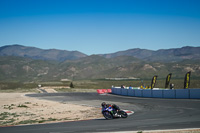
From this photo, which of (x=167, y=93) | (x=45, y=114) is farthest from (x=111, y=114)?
(x=167, y=93)

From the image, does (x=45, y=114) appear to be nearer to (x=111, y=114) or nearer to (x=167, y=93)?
(x=111, y=114)

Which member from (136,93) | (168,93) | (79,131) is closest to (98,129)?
(79,131)

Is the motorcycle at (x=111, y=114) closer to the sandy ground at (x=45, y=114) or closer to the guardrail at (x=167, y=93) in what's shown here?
the sandy ground at (x=45, y=114)

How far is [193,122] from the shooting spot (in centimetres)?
1770

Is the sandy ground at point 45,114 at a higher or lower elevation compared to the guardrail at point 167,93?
lower

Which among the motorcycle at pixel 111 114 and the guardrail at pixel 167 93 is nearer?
the motorcycle at pixel 111 114

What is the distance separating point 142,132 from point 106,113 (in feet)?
23.1

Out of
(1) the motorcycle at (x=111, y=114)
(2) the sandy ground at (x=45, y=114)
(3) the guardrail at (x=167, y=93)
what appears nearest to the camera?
(1) the motorcycle at (x=111, y=114)

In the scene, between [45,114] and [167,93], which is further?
[167,93]

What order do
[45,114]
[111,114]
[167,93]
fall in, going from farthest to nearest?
[167,93] → [45,114] → [111,114]

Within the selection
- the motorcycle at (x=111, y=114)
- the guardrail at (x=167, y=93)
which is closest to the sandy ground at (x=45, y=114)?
the motorcycle at (x=111, y=114)

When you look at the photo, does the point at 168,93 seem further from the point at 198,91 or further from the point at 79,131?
the point at 79,131

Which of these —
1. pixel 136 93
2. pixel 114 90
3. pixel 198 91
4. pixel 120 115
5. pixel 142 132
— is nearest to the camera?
pixel 142 132

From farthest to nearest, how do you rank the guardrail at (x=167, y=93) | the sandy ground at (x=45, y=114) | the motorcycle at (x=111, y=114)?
the guardrail at (x=167, y=93)
the sandy ground at (x=45, y=114)
the motorcycle at (x=111, y=114)
